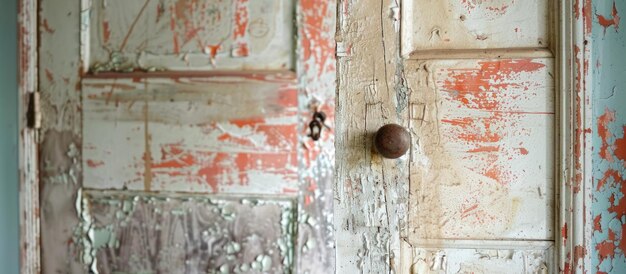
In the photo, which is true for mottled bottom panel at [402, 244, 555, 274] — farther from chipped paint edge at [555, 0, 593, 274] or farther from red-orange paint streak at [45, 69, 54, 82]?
red-orange paint streak at [45, 69, 54, 82]

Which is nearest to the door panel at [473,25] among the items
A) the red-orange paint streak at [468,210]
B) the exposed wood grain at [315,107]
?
the red-orange paint streak at [468,210]

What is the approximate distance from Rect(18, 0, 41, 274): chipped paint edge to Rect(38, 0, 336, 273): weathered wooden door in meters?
0.03

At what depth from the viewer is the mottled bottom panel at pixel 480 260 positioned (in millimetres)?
751

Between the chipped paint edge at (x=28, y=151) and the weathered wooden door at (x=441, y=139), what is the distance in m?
1.11

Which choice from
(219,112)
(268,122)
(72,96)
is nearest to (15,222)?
(72,96)

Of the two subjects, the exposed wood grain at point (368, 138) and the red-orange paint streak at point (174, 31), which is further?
the red-orange paint streak at point (174, 31)

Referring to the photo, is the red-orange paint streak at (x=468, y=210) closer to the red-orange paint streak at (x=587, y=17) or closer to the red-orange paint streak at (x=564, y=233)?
the red-orange paint streak at (x=564, y=233)

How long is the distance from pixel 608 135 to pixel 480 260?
0.25 meters

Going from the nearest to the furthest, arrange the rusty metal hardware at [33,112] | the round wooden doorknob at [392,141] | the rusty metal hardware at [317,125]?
1. the round wooden doorknob at [392,141]
2. the rusty metal hardware at [317,125]
3. the rusty metal hardware at [33,112]

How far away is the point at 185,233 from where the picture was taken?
1.44m

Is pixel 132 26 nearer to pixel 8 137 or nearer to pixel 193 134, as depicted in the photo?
pixel 193 134

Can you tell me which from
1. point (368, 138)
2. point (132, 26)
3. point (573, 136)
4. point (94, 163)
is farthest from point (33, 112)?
point (573, 136)

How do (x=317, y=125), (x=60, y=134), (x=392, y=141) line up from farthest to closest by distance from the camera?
1. (x=60, y=134)
2. (x=317, y=125)
3. (x=392, y=141)

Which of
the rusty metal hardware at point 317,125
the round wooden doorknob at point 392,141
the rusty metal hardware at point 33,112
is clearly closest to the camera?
the round wooden doorknob at point 392,141
